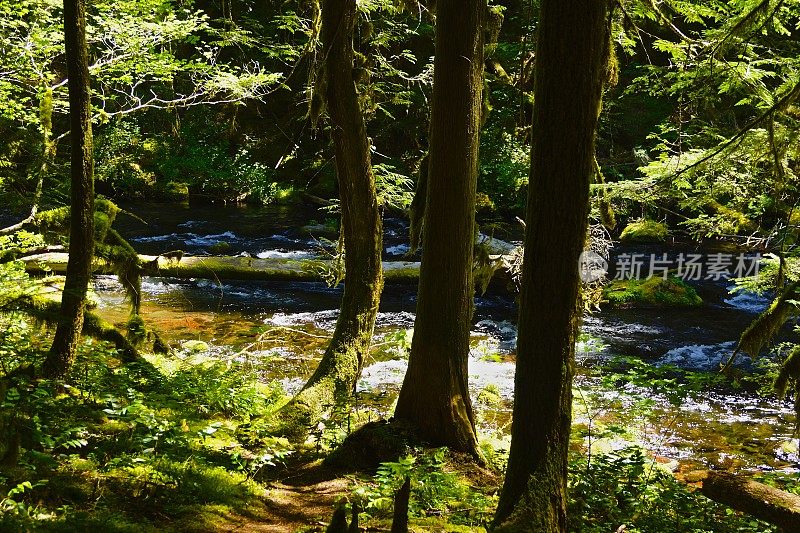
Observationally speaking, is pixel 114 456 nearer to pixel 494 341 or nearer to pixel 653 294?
pixel 494 341

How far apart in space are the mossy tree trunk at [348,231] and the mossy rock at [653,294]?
8.22 m

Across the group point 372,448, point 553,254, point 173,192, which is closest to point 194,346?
point 372,448

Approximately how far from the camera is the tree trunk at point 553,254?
3.17 meters

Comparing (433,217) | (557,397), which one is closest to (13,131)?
(433,217)

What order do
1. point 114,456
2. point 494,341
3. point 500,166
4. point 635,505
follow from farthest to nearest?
point 500,166 → point 494,341 → point 635,505 → point 114,456

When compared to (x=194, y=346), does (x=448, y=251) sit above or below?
above

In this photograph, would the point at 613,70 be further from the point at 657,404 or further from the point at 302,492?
the point at 657,404

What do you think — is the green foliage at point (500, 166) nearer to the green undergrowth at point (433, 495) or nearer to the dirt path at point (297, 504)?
the green undergrowth at point (433, 495)

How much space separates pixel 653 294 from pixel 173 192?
666 inches

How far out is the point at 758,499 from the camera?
3.50 metres

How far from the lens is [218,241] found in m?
17.0

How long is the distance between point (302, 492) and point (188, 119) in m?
22.8

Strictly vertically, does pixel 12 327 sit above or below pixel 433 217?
below

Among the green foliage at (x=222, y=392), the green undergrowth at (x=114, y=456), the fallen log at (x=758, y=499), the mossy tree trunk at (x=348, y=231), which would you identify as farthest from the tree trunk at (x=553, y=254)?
the green foliage at (x=222, y=392)
